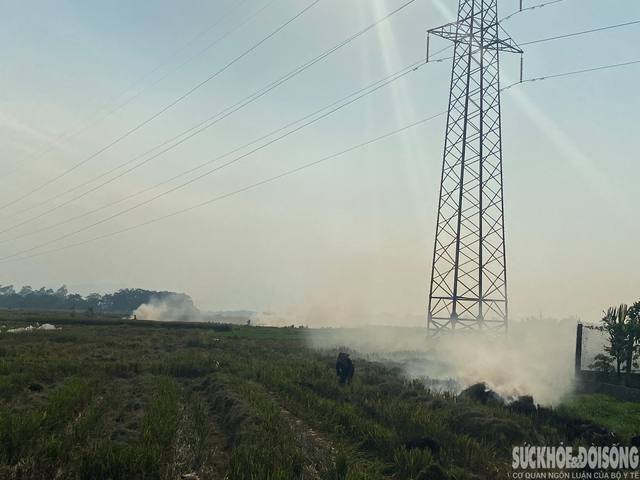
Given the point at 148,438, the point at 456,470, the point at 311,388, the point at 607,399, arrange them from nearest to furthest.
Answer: the point at 456,470, the point at 148,438, the point at 607,399, the point at 311,388

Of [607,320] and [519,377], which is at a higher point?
[607,320]

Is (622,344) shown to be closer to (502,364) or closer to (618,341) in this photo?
(618,341)

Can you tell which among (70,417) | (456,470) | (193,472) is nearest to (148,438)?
(193,472)

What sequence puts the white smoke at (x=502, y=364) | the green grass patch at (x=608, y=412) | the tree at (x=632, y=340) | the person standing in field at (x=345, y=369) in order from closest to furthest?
the green grass patch at (x=608, y=412) → the tree at (x=632, y=340) → the white smoke at (x=502, y=364) → the person standing in field at (x=345, y=369)

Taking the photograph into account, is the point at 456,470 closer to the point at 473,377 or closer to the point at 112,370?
the point at 473,377

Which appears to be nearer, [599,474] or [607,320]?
[599,474]

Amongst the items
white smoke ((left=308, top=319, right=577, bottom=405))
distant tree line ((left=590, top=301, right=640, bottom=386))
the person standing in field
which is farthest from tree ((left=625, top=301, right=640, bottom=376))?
the person standing in field

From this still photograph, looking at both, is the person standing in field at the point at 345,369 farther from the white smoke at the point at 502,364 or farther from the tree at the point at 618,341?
the tree at the point at 618,341

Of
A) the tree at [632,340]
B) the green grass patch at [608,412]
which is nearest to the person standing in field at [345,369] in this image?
the green grass patch at [608,412]

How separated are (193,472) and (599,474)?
8.13 meters

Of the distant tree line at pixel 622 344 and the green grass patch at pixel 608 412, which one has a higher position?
the distant tree line at pixel 622 344

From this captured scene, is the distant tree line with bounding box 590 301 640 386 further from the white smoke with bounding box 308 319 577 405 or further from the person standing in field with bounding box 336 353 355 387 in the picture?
the person standing in field with bounding box 336 353 355 387

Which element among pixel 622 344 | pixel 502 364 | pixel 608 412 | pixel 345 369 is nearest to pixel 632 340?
pixel 622 344

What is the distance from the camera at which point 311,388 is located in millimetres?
20062
